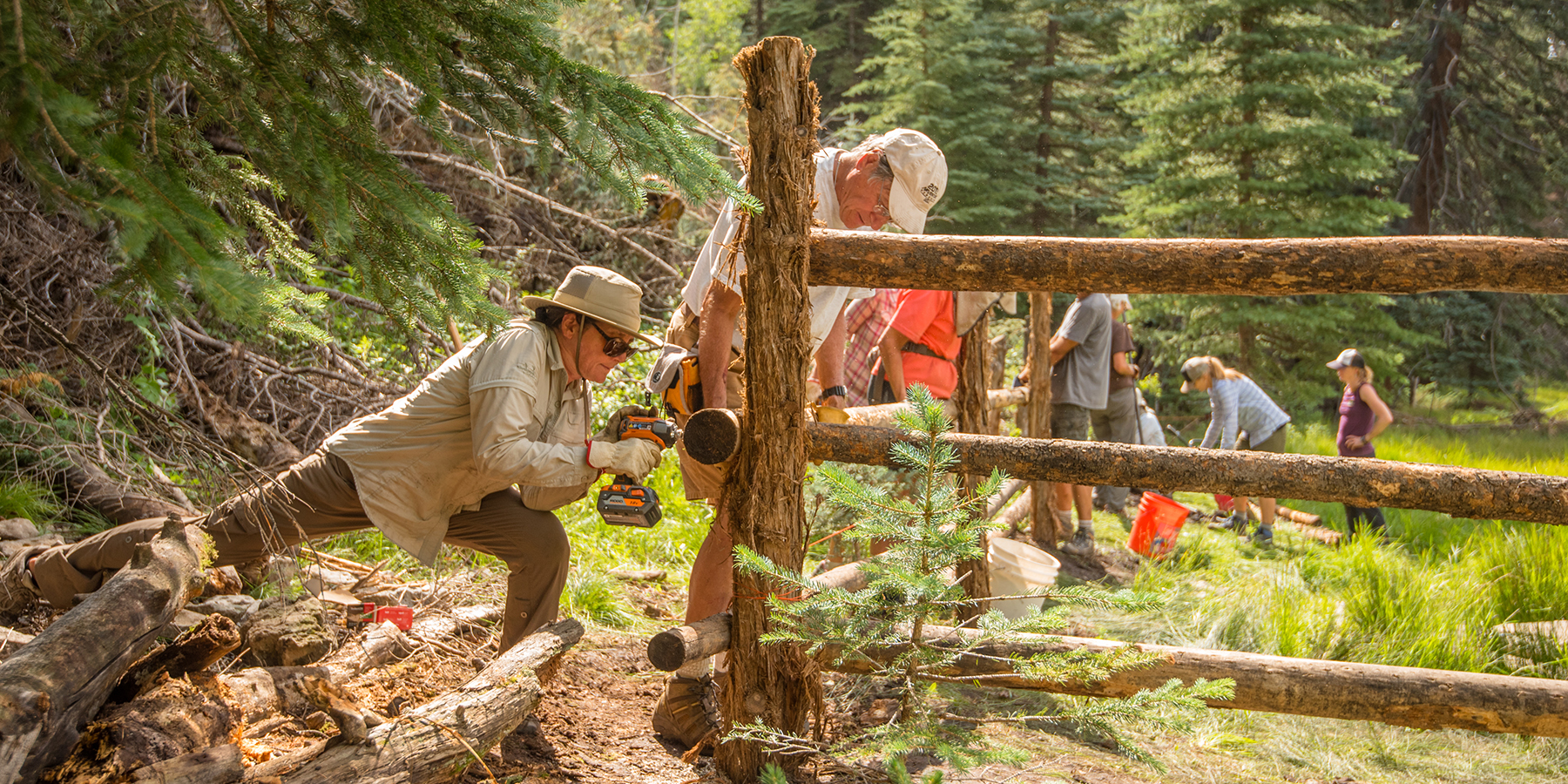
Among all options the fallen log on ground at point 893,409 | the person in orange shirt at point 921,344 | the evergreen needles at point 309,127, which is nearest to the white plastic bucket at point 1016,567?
the fallen log on ground at point 893,409

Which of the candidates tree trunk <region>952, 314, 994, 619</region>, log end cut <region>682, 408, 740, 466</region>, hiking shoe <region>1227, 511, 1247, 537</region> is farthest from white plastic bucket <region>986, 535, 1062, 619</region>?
hiking shoe <region>1227, 511, 1247, 537</region>

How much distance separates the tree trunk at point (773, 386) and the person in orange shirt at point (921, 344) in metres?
2.25

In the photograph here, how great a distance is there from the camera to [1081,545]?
681 centimetres

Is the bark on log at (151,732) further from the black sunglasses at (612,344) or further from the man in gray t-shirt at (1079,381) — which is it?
the man in gray t-shirt at (1079,381)

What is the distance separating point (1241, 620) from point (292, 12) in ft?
15.0

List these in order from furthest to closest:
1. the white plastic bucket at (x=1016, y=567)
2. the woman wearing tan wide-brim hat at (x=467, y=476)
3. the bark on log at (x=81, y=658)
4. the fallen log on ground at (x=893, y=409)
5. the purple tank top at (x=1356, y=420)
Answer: the purple tank top at (x=1356, y=420) → the white plastic bucket at (x=1016, y=567) → the fallen log on ground at (x=893, y=409) → the woman wearing tan wide-brim hat at (x=467, y=476) → the bark on log at (x=81, y=658)

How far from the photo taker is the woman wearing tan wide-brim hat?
315 cm

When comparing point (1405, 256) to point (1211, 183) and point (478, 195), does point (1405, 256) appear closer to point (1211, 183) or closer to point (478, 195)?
point (478, 195)

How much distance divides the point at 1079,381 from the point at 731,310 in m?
4.69

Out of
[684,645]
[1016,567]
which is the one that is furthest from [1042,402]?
[684,645]

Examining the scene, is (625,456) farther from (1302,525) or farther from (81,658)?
(1302,525)

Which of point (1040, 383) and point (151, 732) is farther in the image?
point (1040, 383)

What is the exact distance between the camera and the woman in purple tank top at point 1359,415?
7336mm

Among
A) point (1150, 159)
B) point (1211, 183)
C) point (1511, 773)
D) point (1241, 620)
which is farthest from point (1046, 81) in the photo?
point (1511, 773)
